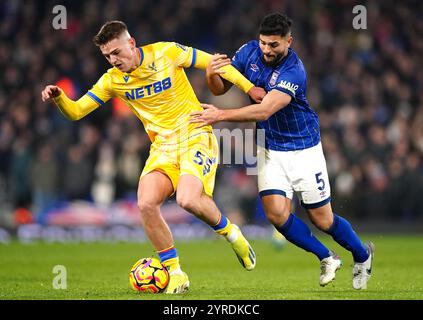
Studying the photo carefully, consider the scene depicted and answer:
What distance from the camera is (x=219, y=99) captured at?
59.1 ft

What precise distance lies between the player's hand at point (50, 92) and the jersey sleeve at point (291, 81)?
202 cm

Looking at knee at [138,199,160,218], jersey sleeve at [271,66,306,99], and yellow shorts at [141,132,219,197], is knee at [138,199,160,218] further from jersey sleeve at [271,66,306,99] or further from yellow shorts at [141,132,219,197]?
jersey sleeve at [271,66,306,99]

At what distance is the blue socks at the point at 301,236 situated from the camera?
884 cm

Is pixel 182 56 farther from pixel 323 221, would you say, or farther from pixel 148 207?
pixel 323 221

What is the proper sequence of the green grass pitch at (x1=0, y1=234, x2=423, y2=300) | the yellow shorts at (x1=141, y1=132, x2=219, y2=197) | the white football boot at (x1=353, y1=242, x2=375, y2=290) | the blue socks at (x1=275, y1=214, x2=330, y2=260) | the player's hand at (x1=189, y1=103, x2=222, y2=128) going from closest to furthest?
the player's hand at (x1=189, y1=103, x2=222, y2=128), the green grass pitch at (x1=0, y1=234, x2=423, y2=300), the yellow shorts at (x1=141, y1=132, x2=219, y2=197), the blue socks at (x1=275, y1=214, x2=330, y2=260), the white football boot at (x1=353, y1=242, x2=375, y2=290)

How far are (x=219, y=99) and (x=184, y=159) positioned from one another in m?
9.35

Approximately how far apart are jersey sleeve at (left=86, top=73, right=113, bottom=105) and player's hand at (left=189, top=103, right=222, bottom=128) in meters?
1.03

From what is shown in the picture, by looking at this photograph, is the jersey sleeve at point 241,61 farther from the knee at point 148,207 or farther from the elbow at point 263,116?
the knee at point 148,207

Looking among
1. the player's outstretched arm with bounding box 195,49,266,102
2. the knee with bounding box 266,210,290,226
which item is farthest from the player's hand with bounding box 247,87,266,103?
the knee with bounding box 266,210,290,226

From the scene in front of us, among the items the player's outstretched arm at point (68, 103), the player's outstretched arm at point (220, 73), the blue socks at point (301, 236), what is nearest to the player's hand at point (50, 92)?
the player's outstretched arm at point (68, 103)

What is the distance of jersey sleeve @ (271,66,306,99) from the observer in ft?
27.9

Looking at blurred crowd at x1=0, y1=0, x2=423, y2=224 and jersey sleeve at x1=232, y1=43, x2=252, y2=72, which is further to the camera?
blurred crowd at x1=0, y1=0, x2=423, y2=224

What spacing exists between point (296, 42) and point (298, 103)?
1122 centimetres

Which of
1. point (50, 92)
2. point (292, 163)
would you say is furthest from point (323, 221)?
point (50, 92)
